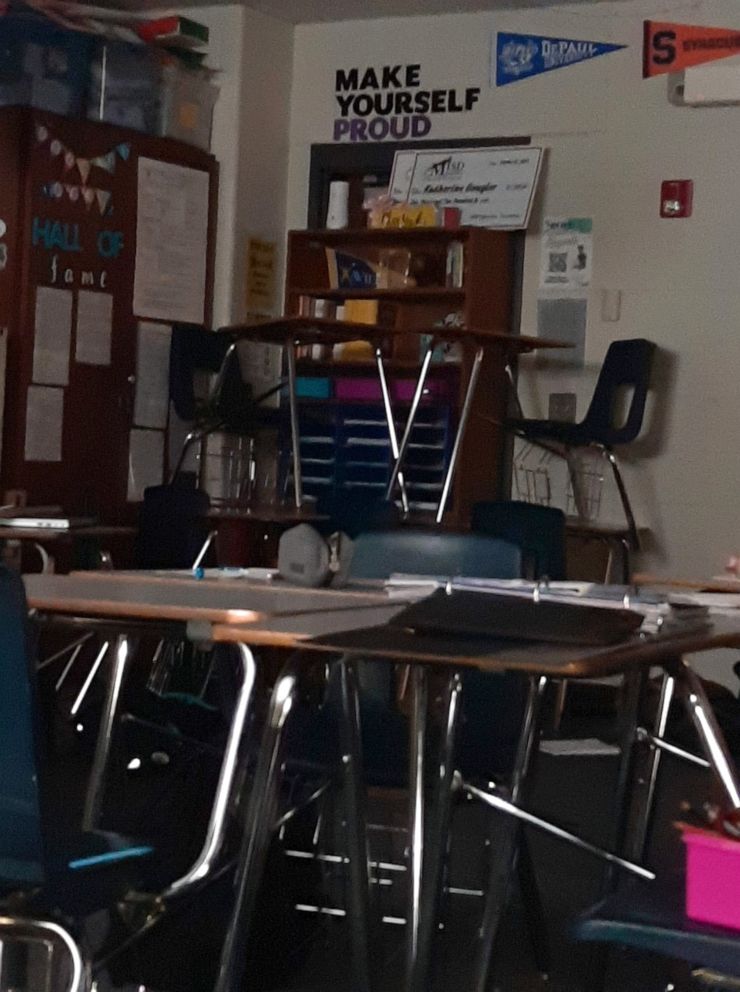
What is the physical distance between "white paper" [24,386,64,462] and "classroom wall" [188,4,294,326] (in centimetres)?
99

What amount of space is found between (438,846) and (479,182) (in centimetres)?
507

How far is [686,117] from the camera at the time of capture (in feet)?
22.5

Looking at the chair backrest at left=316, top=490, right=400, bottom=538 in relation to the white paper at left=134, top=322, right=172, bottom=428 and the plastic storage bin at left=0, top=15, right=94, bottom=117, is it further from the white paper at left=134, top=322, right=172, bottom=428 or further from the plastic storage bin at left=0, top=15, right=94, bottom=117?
the plastic storage bin at left=0, top=15, right=94, bottom=117

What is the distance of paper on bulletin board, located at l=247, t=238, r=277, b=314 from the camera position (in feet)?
24.3

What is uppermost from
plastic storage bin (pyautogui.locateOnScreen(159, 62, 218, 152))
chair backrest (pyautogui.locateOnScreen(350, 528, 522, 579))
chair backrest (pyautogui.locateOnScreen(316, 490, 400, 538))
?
plastic storage bin (pyautogui.locateOnScreen(159, 62, 218, 152))

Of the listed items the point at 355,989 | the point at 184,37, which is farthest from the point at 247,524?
the point at 355,989

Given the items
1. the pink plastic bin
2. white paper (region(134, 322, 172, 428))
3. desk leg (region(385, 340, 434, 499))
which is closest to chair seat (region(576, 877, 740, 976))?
the pink plastic bin

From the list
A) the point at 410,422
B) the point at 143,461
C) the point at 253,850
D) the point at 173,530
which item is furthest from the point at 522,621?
the point at 143,461

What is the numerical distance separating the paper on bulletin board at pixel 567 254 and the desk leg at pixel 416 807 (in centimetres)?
473

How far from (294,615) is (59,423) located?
4.35 meters

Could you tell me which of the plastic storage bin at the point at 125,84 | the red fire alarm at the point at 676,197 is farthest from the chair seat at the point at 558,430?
the plastic storage bin at the point at 125,84

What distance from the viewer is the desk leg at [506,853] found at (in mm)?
2510

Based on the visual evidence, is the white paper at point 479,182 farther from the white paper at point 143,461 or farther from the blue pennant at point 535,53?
the white paper at point 143,461

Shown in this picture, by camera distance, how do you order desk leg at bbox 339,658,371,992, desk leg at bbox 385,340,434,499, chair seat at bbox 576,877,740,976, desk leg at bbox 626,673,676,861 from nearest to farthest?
chair seat at bbox 576,877,740,976 < desk leg at bbox 339,658,371,992 < desk leg at bbox 626,673,676,861 < desk leg at bbox 385,340,434,499
